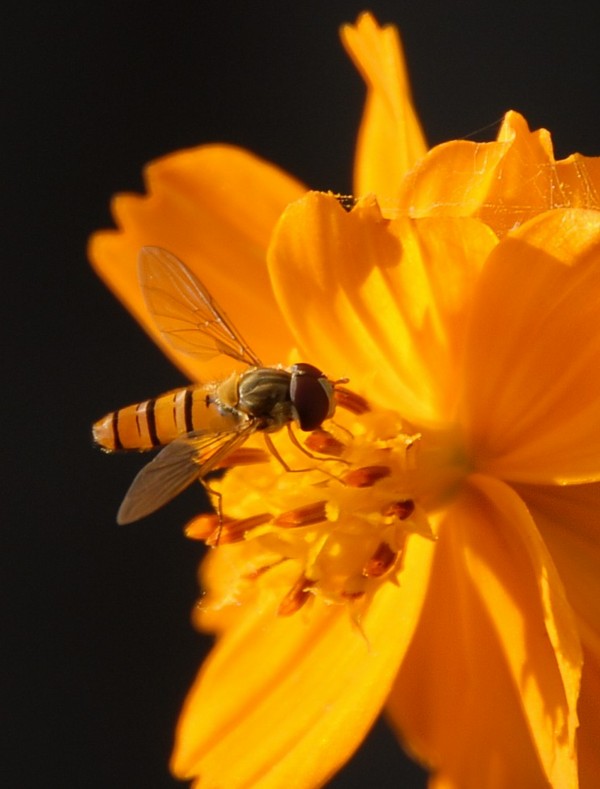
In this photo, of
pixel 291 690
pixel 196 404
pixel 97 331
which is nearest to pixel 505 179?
pixel 196 404

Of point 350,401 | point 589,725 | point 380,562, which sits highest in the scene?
point 350,401

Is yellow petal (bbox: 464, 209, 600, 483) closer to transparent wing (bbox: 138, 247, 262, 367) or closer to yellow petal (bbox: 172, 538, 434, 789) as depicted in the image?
yellow petal (bbox: 172, 538, 434, 789)

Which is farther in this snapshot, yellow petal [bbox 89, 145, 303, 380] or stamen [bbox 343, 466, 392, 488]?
yellow petal [bbox 89, 145, 303, 380]

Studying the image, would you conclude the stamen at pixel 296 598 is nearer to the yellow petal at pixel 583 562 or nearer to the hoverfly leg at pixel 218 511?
the hoverfly leg at pixel 218 511

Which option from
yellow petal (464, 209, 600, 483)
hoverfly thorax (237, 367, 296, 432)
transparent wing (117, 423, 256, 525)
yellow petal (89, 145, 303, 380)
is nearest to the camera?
yellow petal (464, 209, 600, 483)

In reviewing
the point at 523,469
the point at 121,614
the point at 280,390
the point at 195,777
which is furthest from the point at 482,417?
the point at 121,614

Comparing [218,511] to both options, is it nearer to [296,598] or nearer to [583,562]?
[296,598]

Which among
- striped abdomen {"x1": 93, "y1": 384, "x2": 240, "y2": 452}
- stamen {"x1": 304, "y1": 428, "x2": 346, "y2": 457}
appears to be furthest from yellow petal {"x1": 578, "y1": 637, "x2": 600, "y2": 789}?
striped abdomen {"x1": 93, "y1": 384, "x2": 240, "y2": 452}

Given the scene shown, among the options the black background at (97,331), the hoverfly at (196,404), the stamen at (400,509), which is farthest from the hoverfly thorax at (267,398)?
the black background at (97,331)
